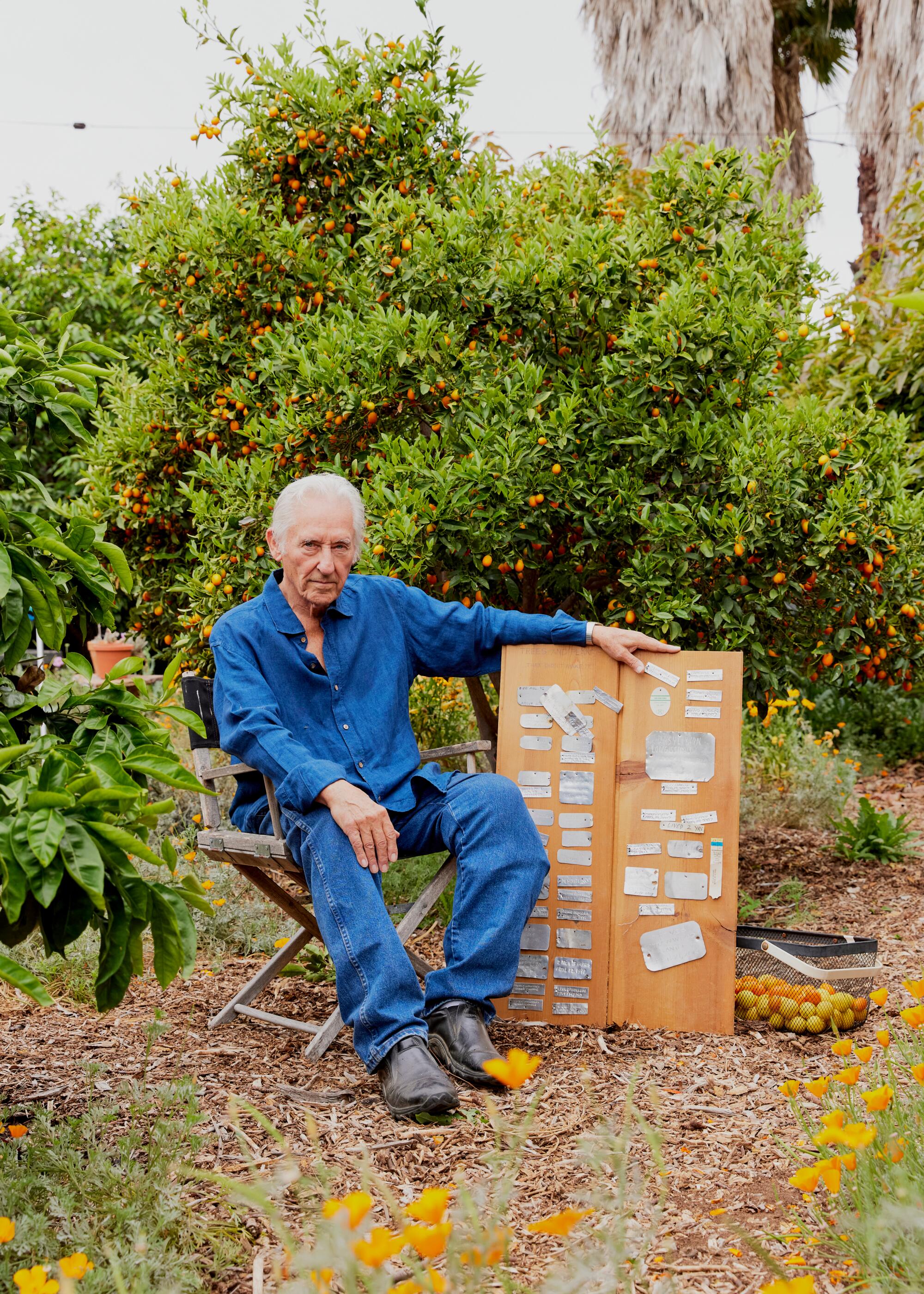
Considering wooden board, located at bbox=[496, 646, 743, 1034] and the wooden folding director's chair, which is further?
wooden board, located at bbox=[496, 646, 743, 1034]

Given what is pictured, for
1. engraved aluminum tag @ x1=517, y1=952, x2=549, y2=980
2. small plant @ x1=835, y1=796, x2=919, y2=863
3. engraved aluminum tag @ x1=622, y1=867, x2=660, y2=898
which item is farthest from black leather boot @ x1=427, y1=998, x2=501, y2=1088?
small plant @ x1=835, y1=796, x2=919, y2=863

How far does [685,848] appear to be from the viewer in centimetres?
289

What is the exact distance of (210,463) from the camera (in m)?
3.74

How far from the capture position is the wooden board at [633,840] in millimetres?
2850

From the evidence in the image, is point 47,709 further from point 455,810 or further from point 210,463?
point 210,463

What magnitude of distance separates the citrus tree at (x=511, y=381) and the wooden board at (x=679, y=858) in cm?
45

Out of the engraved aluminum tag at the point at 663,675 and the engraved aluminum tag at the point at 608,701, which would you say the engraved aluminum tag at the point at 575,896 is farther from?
the engraved aluminum tag at the point at 663,675

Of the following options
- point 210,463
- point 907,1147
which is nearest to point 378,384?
point 210,463

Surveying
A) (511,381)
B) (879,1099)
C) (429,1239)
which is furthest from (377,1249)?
(511,381)

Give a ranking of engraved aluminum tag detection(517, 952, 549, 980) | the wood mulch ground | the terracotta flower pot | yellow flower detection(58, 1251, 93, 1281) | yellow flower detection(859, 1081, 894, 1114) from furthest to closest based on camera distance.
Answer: the terracotta flower pot, engraved aluminum tag detection(517, 952, 549, 980), the wood mulch ground, yellow flower detection(859, 1081, 894, 1114), yellow flower detection(58, 1251, 93, 1281)

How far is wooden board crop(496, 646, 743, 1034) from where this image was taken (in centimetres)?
285

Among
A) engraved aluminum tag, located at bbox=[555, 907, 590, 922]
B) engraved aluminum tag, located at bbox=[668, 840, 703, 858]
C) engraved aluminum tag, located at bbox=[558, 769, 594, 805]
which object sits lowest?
engraved aluminum tag, located at bbox=[555, 907, 590, 922]

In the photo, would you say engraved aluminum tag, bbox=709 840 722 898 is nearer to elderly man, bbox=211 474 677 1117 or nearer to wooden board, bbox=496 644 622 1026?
wooden board, bbox=496 644 622 1026

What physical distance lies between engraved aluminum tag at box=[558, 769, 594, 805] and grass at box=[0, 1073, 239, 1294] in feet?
4.01
